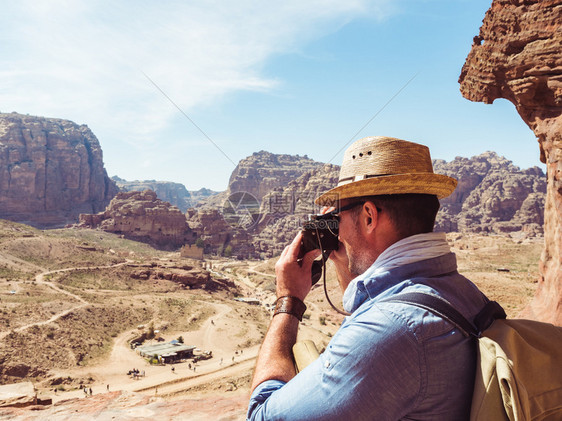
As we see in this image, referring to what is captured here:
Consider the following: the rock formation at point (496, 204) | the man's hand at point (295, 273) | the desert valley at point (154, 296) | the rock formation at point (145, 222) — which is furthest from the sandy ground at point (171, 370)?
the rock formation at point (496, 204)

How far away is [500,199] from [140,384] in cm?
10671

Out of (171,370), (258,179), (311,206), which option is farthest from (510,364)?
(258,179)

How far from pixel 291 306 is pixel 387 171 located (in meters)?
0.94

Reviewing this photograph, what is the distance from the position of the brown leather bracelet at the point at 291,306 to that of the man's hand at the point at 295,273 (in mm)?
38

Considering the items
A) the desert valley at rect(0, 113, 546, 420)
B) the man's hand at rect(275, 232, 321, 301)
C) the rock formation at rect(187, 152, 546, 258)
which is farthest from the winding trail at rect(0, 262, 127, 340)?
the rock formation at rect(187, 152, 546, 258)

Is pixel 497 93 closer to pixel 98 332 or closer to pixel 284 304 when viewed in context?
pixel 284 304

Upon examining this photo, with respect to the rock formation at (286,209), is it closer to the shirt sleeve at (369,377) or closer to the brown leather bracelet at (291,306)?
the brown leather bracelet at (291,306)

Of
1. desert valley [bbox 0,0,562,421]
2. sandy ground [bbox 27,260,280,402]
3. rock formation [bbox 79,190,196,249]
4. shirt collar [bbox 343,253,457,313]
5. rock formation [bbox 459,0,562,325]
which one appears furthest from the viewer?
rock formation [bbox 79,190,196,249]

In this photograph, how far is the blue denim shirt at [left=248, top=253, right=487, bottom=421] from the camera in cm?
146

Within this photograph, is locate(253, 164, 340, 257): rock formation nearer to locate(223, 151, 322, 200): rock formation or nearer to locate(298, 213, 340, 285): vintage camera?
locate(223, 151, 322, 200): rock formation

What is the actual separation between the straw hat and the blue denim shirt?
2.22ft

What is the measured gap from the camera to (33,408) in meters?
7.55

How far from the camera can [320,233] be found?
2379 mm

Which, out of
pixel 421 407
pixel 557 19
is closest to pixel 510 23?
pixel 557 19
